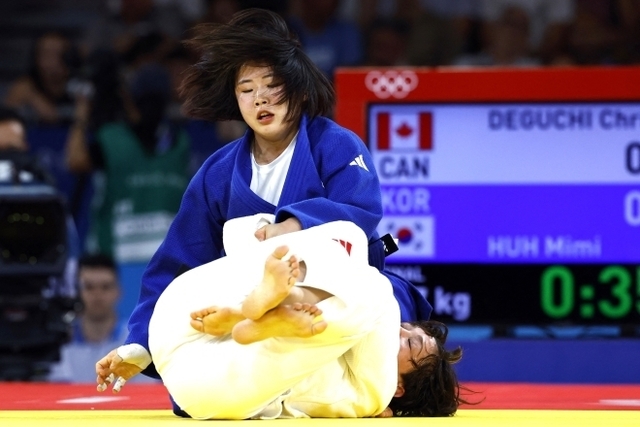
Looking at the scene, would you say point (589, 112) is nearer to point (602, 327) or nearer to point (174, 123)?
point (602, 327)

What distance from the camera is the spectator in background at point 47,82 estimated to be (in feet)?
22.8

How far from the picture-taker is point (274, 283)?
2656 mm

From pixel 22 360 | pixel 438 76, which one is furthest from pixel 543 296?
pixel 22 360

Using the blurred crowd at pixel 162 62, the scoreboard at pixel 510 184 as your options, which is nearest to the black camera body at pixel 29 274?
the blurred crowd at pixel 162 62

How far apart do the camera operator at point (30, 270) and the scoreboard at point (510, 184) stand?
4.15ft

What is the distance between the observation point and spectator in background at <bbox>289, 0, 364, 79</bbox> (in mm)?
7082

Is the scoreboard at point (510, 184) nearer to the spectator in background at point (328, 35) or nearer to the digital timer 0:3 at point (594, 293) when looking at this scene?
the digital timer 0:3 at point (594, 293)

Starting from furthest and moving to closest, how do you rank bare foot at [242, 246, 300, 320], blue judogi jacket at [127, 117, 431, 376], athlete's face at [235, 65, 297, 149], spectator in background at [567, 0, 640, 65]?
spectator in background at [567, 0, 640, 65] < athlete's face at [235, 65, 297, 149] < blue judogi jacket at [127, 117, 431, 376] < bare foot at [242, 246, 300, 320]

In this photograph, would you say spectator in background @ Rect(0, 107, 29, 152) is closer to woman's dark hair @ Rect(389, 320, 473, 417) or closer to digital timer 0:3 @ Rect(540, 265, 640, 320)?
digital timer 0:3 @ Rect(540, 265, 640, 320)

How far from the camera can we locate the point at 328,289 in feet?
9.04

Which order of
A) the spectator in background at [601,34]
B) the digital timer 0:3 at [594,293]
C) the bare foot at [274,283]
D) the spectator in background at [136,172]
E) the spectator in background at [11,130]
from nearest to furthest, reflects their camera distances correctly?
the bare foot at [274,283] < the digital timer 0:3 at [594,293] < the spectator in background at [11,130] < the spectator in background at [136,172] < the spectator in background at [601,34]

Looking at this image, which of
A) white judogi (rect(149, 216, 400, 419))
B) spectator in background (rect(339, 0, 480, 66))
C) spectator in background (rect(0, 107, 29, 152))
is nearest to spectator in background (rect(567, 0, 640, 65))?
spectator in background (rect(339, 0, 480, 66))

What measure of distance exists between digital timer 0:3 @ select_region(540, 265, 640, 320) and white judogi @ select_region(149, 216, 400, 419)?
214 cm

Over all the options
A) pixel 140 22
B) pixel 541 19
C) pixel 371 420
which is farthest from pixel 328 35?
pixel 371 420
